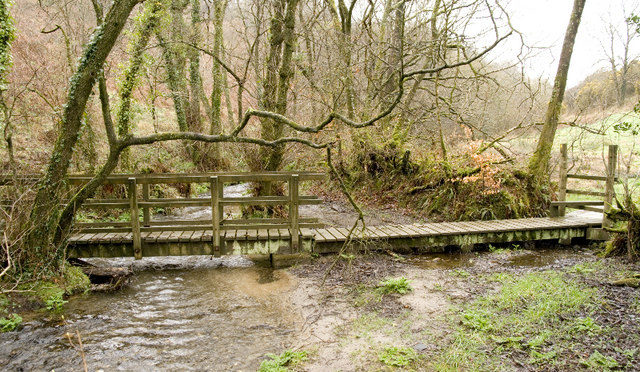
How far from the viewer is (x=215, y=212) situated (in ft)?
22.0

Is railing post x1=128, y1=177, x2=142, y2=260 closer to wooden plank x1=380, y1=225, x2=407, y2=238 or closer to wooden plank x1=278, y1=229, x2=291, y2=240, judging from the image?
wooden plank x1=278, y1=229, x2=291, y2=240

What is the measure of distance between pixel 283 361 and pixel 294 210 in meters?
3.24

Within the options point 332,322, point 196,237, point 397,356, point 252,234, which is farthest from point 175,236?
point 397,356

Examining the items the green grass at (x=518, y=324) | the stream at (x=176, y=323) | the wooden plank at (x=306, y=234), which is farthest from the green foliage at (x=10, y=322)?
the green grass at (x=518, y=324)

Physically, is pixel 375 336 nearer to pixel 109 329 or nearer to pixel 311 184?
pixel 109 329

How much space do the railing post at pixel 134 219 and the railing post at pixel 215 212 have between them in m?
1.27

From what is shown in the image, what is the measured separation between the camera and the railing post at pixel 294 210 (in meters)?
6.86

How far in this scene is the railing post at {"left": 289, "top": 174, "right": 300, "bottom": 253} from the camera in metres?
6.86

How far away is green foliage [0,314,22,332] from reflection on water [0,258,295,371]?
0.13 metres

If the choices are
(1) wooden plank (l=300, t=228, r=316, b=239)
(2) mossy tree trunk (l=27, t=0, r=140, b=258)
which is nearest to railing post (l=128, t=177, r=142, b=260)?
(2) mossy tree trunk (l=27, t=0, r=140, b=258)

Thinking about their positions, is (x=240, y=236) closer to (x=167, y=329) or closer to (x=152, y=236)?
(x=152, y=236)

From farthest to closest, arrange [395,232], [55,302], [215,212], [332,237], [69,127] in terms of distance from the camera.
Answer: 1. [395,232]
2. [332,237]
3. [215,212]
4. [69,127]
5. [55,302]

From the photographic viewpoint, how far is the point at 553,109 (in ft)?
33.9

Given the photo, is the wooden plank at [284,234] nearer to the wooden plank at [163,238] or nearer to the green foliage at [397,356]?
the wooden plank at [163,238]
